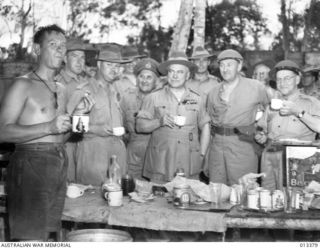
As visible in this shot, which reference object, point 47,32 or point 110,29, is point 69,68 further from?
point 110,29

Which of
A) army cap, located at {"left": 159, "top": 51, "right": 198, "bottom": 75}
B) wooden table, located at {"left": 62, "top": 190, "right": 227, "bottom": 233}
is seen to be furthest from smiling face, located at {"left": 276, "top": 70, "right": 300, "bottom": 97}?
wooden table, located at {"left": 62, "top": 190, "right": 227, "bottom": 233}

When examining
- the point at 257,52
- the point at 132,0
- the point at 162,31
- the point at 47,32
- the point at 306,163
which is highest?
the point at 132,0

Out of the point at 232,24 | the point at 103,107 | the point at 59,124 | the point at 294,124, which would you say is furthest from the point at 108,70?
the point at 232,24

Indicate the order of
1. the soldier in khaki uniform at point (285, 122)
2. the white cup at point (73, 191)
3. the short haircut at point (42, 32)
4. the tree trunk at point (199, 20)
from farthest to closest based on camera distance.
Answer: the tree trunk at point (199, 20)
the soldier in khaki uniform at point (285, 122)
the white cup at point (73, 191)
the short haircut at point (42, 32)

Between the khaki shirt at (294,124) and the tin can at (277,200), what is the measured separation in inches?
61.4

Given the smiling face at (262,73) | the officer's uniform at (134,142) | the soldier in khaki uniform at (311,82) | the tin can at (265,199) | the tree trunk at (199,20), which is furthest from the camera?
the tree trunk at (199,20)

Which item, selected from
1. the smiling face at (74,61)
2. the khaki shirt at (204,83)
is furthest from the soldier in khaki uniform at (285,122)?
the smiling face at (74,61)

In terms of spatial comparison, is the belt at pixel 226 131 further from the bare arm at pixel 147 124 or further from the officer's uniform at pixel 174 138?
A: the bare arm at pixel 147 124

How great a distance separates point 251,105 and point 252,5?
19650mm

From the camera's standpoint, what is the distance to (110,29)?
26.2 metres

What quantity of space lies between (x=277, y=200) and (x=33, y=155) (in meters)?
2.00

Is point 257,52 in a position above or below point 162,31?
below

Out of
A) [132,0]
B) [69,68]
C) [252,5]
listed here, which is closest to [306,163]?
[69,68]

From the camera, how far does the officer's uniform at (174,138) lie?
548 cm
